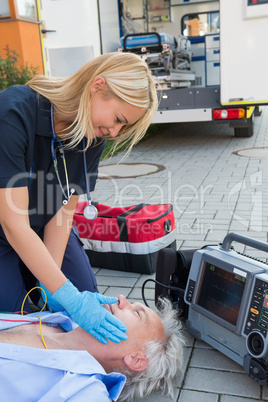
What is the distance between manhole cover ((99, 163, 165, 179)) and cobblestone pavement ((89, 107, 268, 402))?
21cm

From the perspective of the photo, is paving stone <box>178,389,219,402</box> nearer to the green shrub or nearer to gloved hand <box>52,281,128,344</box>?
gloved hand <box>52,281,128,344</box>

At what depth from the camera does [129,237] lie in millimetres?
3348

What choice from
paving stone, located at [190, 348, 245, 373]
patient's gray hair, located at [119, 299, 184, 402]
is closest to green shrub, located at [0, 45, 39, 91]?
paving stone, located at [190, 348, 245, 373]

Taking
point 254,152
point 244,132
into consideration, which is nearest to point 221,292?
point 254,152

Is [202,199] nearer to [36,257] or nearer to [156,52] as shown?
[36,257]

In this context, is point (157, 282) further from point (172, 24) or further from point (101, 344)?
point (172, 24)

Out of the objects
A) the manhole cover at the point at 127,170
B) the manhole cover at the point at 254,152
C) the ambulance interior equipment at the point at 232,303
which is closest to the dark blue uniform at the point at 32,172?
the ambulance interior equipment at the point at 232,303

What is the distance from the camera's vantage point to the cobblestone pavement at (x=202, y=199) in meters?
2.17

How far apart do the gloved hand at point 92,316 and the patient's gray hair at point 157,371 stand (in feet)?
0.52

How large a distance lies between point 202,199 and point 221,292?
123 inches

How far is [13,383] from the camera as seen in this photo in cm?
168

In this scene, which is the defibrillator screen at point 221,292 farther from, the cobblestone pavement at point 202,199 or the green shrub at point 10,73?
the green shrub at point 10,73

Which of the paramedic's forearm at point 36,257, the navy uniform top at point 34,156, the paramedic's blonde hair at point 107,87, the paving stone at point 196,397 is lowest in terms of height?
the paving stone at point 196,397

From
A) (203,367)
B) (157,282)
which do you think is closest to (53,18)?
(157,282)
